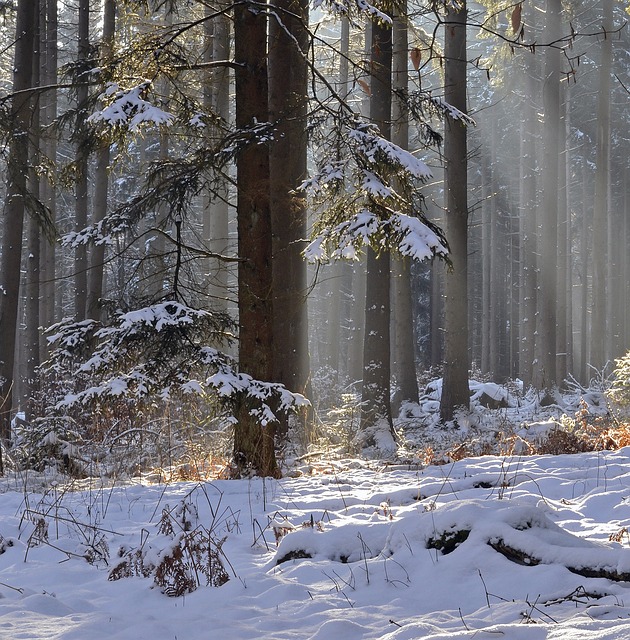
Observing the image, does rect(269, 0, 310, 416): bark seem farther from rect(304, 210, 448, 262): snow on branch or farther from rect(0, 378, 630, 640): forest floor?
rect(0, 378, 630, 640): forest floor

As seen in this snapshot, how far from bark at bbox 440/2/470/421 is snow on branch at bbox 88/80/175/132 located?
27.9 ft

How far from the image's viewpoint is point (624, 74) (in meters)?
29.2

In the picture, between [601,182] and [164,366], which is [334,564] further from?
[601,182]

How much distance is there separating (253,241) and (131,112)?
1.80 m

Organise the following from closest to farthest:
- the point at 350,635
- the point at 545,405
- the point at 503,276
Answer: the point at 350,635, the point at 545,405, the point at 503,276

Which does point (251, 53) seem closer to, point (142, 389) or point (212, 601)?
point (142, 389)

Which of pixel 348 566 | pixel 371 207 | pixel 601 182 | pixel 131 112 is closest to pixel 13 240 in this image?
pixel 131 112

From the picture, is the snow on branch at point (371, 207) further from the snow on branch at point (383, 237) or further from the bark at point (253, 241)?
the bark at point (253, 241)

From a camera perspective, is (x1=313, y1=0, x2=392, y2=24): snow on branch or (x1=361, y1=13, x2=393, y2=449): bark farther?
(x1=361, y1=13, x2=393, y2=449): bark

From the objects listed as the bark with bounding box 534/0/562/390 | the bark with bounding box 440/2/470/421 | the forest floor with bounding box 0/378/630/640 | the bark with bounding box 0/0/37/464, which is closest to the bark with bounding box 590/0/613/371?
the bark with bounding box 534/0/562/390

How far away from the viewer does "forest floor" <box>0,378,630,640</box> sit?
309cm

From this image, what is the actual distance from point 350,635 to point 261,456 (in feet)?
13.1

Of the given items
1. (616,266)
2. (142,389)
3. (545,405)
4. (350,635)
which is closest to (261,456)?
(142,389)

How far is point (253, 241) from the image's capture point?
7.05 meters
